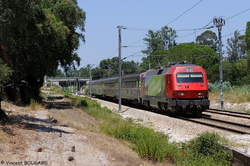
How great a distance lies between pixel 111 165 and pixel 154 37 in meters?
109

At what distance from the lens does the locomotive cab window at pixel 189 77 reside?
69.6 ft

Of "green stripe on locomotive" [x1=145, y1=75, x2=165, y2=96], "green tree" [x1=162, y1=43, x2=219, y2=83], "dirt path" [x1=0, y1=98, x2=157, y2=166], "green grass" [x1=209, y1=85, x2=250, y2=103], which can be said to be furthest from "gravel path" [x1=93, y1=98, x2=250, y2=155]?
"green tree" [x1=162, y1=43, x2=219, y2=83]

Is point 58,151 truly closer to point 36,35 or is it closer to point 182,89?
point 36,35

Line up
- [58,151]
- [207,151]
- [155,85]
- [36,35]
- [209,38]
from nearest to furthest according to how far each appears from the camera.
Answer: [58,151]
[207,151]
[36,35]
[155,85]
[209,38]

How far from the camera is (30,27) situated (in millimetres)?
15484

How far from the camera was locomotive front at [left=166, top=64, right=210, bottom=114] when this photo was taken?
20.9m

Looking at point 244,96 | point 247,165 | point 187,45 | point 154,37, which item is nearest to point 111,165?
point 247,165

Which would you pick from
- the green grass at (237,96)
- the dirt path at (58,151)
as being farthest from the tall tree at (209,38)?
the dirt path at (58,151)

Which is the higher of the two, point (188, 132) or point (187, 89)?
point (187, 89)

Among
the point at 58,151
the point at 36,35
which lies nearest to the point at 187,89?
the point at 36,35

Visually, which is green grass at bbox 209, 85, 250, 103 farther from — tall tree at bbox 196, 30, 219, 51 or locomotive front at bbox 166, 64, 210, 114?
tall tree at bbox 196, 30, 219, 51

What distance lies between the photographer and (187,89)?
21.0m

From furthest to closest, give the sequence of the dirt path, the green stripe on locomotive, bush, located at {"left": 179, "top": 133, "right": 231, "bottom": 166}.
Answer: the green stripe on locomotive → bush, located at {"left": 179, "top": 133, "right": 231, "bottom": 166} → the dirt path

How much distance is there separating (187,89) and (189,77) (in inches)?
34.0
